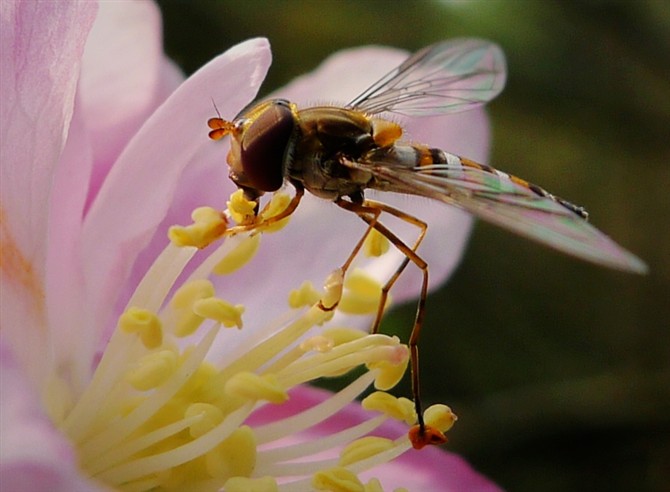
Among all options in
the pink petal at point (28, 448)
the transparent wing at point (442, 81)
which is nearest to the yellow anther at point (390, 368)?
the transparent wing at point (442, 81)

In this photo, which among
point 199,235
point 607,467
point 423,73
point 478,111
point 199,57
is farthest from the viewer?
point 607,467

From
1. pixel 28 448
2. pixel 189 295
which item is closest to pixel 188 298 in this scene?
pixel 189 295

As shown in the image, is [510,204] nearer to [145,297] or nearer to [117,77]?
[145,297]

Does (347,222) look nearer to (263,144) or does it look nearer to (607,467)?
(263,144)

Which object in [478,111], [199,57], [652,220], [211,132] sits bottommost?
[652,220]

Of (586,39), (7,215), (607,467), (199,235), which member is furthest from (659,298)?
(7,215)
